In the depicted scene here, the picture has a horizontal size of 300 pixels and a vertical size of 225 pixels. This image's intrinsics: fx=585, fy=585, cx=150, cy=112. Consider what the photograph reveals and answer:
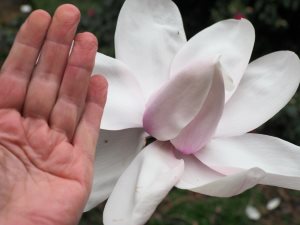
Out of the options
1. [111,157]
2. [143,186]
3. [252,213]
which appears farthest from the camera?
[252,213]

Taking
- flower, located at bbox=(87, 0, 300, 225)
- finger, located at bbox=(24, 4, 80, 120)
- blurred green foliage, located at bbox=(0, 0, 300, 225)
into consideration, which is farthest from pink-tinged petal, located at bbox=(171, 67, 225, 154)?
blurred green foliage, located at bbox=(0, 0, 300, 225)

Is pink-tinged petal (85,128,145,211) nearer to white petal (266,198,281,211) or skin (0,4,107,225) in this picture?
skin (0,4,107,225)

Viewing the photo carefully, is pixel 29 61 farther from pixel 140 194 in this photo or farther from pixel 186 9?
pixel 186 9

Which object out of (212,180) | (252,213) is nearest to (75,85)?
(212,180)

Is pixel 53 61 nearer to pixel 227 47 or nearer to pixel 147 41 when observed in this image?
pixel 147 41

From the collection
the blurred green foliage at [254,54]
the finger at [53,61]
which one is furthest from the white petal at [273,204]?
the finger at [53,61]

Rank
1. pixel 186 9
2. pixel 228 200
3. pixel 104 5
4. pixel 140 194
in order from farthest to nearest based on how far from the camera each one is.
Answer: pixel 104 5, pixel 186 9, pixel 228 200, pixel 140 194

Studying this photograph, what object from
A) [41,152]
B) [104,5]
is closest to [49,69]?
[41,152]

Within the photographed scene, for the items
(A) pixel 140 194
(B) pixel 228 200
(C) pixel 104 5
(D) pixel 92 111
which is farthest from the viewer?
(C) pixel 104 5
